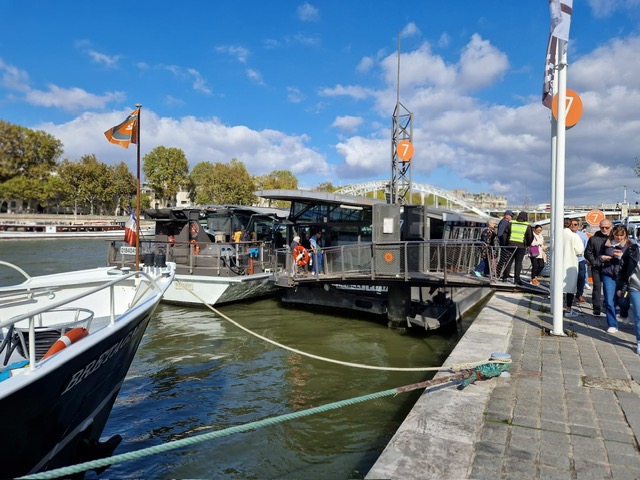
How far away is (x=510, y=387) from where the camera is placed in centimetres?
509

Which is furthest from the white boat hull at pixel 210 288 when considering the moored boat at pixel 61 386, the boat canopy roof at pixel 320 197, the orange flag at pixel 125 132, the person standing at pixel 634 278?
the person standing at pixel 634 278

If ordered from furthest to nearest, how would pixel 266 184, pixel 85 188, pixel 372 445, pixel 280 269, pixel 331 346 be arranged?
pixel 266 184, pixel 85 188, pixel 280 269, pixel 331 346, pixel 372 445

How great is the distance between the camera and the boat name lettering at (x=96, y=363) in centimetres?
417

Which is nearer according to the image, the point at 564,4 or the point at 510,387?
the point at 510,387

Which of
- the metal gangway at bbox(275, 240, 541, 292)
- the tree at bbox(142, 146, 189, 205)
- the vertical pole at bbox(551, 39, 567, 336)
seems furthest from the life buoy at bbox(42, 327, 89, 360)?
the tree at bbox(142, 146, 189, 205)

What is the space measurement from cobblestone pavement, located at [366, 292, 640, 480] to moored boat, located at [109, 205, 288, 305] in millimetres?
10649

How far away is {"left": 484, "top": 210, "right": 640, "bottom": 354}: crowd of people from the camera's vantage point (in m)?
6.68

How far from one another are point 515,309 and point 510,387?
5.55 m

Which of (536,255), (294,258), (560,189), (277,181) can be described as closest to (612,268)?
(560,189)

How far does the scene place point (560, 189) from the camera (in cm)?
750

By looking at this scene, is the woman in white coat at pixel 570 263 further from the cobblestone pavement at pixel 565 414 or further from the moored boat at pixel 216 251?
the moored boat at pixel 216 251

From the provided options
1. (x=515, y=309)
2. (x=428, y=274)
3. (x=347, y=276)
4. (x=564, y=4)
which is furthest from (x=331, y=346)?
(x=564, y=4)

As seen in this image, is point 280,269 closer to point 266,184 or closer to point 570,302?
point 570,302

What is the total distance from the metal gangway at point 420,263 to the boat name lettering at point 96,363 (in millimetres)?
Result: 7231
